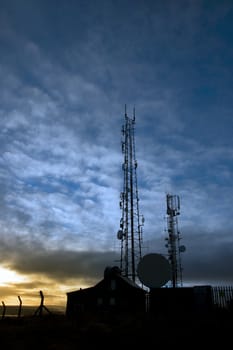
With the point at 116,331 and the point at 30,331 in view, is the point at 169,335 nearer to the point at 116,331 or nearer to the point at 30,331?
the point at 116,331

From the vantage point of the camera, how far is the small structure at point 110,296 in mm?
39597

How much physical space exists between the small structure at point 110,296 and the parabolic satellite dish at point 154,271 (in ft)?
56.7

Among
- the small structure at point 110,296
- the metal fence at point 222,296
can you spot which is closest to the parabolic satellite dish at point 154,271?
the metal fence at point 222,296

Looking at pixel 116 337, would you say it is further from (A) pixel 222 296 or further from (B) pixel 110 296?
(B) pixel 110 296

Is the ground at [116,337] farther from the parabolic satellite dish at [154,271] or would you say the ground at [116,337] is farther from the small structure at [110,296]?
the small structure at [110,296]

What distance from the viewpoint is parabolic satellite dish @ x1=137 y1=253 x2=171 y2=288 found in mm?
23125

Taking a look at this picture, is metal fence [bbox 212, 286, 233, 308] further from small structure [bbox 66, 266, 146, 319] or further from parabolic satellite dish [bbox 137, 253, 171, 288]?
small structure [bbox 66, 266, 146, 319]

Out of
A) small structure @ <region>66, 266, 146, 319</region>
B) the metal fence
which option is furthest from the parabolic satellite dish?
small structure @ <region>66, 266, 146, 319</region>

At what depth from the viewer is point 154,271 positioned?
76.7ft

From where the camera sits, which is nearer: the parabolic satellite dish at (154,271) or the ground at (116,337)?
the ground at (116,337)

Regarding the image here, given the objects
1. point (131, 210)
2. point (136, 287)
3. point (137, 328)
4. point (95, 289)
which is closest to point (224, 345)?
point (137, 328)

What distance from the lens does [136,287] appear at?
3956 centimetres

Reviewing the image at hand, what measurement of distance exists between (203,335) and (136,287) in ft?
94.3

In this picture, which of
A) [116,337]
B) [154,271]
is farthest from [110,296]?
[116,337]
